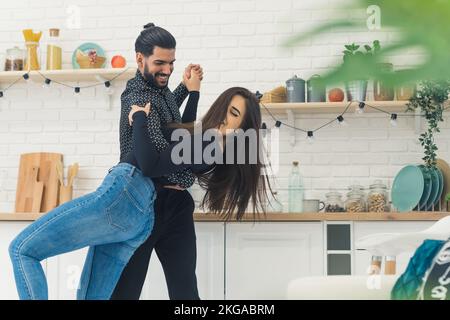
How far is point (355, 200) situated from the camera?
3.68 meters

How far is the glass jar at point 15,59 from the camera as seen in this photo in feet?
13.8

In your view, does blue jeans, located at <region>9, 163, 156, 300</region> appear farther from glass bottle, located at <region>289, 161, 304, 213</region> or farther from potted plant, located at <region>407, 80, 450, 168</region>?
potted plant, located at <region>407, 80, 450, 168</region>

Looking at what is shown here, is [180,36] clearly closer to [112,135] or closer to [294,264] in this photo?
[112,135]

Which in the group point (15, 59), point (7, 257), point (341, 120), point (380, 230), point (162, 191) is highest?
point (15, 59)

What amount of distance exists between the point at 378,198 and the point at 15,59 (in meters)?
2.45

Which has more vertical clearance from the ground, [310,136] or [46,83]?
[46,83]

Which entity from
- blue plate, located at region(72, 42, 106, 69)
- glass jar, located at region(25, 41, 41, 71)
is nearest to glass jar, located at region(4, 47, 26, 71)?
glass jar, located at region(25, 41, 41, 71)

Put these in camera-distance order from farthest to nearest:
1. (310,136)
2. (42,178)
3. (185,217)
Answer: (42,178), (310,136), (185,217)

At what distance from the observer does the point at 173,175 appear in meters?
2.49

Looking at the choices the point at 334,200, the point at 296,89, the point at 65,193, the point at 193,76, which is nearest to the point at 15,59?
the point at 65,193

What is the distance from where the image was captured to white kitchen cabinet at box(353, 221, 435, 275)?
332cm

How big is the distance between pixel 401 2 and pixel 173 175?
2.14 meters

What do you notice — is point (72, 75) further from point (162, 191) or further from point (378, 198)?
point (378, 198)

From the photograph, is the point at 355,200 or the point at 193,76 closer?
the point at 193,76
